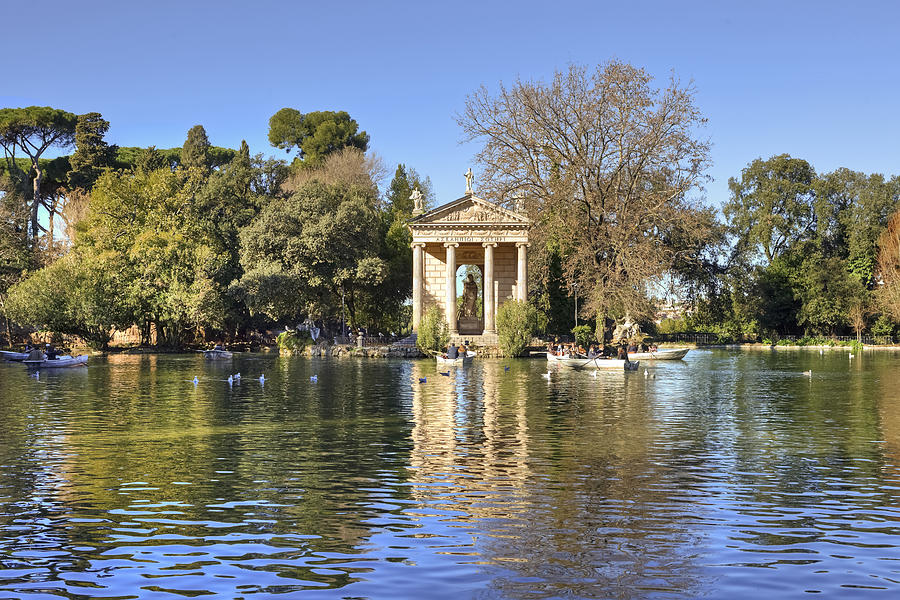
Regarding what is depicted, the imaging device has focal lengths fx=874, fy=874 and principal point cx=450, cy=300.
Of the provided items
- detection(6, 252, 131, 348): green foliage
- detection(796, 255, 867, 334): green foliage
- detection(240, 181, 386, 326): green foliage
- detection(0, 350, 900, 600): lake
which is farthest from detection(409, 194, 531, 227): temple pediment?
detection(0, 350, 900, 600): lake

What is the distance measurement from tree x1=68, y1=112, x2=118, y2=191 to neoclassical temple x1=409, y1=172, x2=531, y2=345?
4095cm

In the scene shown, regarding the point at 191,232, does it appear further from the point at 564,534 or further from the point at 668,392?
the point at 564,534

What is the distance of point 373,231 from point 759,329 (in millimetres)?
44588

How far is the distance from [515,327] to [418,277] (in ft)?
47.3

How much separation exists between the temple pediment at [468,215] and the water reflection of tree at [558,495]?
4613cm

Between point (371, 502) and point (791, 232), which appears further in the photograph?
point (791, 232)

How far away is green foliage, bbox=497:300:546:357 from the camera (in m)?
66.8

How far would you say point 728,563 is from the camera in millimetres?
10688

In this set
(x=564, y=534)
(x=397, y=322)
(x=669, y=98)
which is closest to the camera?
(x=564, y=534)

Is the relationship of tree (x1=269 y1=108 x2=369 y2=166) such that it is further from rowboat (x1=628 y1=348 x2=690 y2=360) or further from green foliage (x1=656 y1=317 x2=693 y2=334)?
rowboat (x1=628 y1=348 x2=690 y2=360)

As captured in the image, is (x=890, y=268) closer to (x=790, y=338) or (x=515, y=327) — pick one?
(x=790, y=338)

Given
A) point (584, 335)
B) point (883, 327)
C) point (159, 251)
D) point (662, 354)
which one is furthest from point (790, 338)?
point (159, 251)

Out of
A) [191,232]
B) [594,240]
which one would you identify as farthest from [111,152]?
[594,240]

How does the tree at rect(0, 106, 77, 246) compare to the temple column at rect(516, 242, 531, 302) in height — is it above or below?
above
